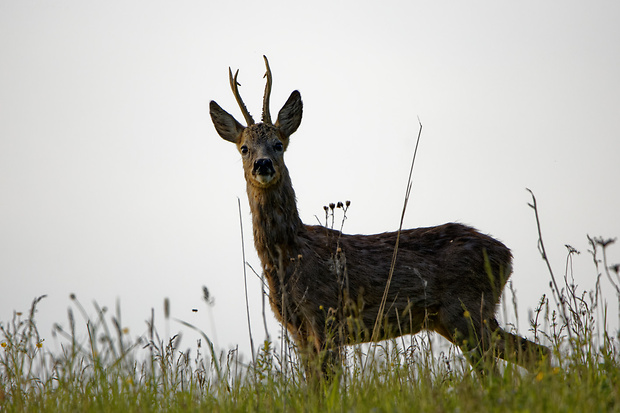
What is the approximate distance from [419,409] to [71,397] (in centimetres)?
217

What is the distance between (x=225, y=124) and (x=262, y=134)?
0.77 meters

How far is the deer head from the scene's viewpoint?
672 cm

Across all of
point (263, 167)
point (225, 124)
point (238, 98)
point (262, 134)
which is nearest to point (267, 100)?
point (238, 98)

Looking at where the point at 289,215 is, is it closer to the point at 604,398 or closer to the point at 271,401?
the point at 271,401

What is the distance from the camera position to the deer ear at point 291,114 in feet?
25.8

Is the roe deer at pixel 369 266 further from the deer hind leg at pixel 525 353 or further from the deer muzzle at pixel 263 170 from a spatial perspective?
the deer hind leg at pixel 525 353

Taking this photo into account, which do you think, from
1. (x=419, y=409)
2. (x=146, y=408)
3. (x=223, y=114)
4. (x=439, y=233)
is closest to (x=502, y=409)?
(x=419, y=409)

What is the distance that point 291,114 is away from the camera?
7.95 metres

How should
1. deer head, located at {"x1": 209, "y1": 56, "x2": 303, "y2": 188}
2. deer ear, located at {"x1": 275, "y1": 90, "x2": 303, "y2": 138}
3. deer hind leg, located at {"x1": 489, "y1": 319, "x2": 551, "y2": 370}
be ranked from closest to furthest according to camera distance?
deer hind leg, located at {"x1": 489, "y1": 319, "x2": 551, "y2": 370}
deer head, located at {"x1": 209, "y1": 56, "x2": 303, "y2": 188}
deer ear, located at {"x1": 275, "y1": 90, "x2": 303, "y2": 138}

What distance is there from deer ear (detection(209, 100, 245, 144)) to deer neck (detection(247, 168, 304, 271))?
3.49ft

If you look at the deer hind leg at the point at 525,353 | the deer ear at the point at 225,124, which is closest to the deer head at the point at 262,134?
the deer ear at the point at 225,124

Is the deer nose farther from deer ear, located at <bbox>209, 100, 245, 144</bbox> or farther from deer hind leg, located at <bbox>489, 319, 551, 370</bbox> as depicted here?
deer hind leg, located at <bbox>489, 319, 551, 370</bbox>

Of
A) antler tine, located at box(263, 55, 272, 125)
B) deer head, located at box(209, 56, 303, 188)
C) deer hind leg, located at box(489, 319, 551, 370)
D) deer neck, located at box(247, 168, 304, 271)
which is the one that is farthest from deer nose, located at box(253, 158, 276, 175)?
deer hind leg, located at box(489, 319, 551, 370)

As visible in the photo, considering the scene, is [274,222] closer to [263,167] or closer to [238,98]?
[263,167]
